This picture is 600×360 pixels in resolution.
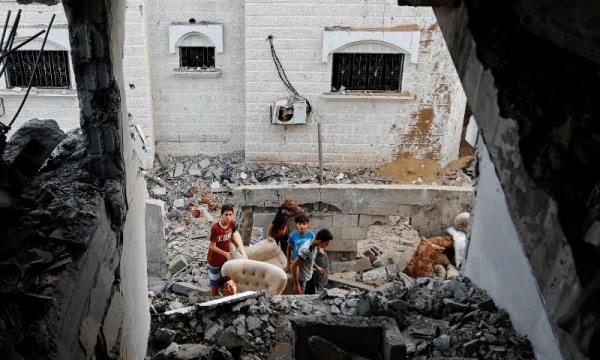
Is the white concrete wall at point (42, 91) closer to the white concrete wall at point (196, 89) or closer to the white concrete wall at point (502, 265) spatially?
the white concrete wall at point (196, 89)

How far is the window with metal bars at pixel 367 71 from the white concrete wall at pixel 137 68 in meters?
3.68

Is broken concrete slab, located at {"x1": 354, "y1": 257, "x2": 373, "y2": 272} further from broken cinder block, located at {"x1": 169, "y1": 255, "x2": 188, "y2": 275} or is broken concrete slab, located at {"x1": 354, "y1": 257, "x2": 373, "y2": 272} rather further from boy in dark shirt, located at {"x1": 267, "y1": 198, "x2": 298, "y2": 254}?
broken cinder block, located at {"x1": 169, "y1": 255, "x2": 188, "y2": 275}

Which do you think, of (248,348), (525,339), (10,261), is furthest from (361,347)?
(10,261)

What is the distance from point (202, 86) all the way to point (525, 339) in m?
7.76

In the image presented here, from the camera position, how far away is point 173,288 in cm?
638

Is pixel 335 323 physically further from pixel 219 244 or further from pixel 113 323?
pixel 219 244

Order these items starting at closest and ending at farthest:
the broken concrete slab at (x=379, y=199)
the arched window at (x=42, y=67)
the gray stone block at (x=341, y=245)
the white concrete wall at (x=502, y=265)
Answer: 1. the white concrete wall at (x=502, y=265)
2. the broken concrete slab at (x=379, y=199)
3. the gray stone block at (x=341, y=245)
4. the arched window at (x=42, y=67)

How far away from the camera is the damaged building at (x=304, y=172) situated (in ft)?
4.87

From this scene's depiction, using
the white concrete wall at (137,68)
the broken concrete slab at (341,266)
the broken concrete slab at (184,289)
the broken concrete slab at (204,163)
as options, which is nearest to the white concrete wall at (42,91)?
the white concrete wall at (137,68)

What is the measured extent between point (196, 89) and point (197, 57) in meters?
0.63

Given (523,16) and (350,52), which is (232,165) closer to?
(350,52)

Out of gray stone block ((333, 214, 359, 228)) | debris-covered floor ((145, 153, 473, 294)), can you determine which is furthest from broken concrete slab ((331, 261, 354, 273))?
gray stone block ((333, 214, 359, 228))

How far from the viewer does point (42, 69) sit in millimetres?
9664

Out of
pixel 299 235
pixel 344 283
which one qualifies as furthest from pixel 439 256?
pixel 299 235
